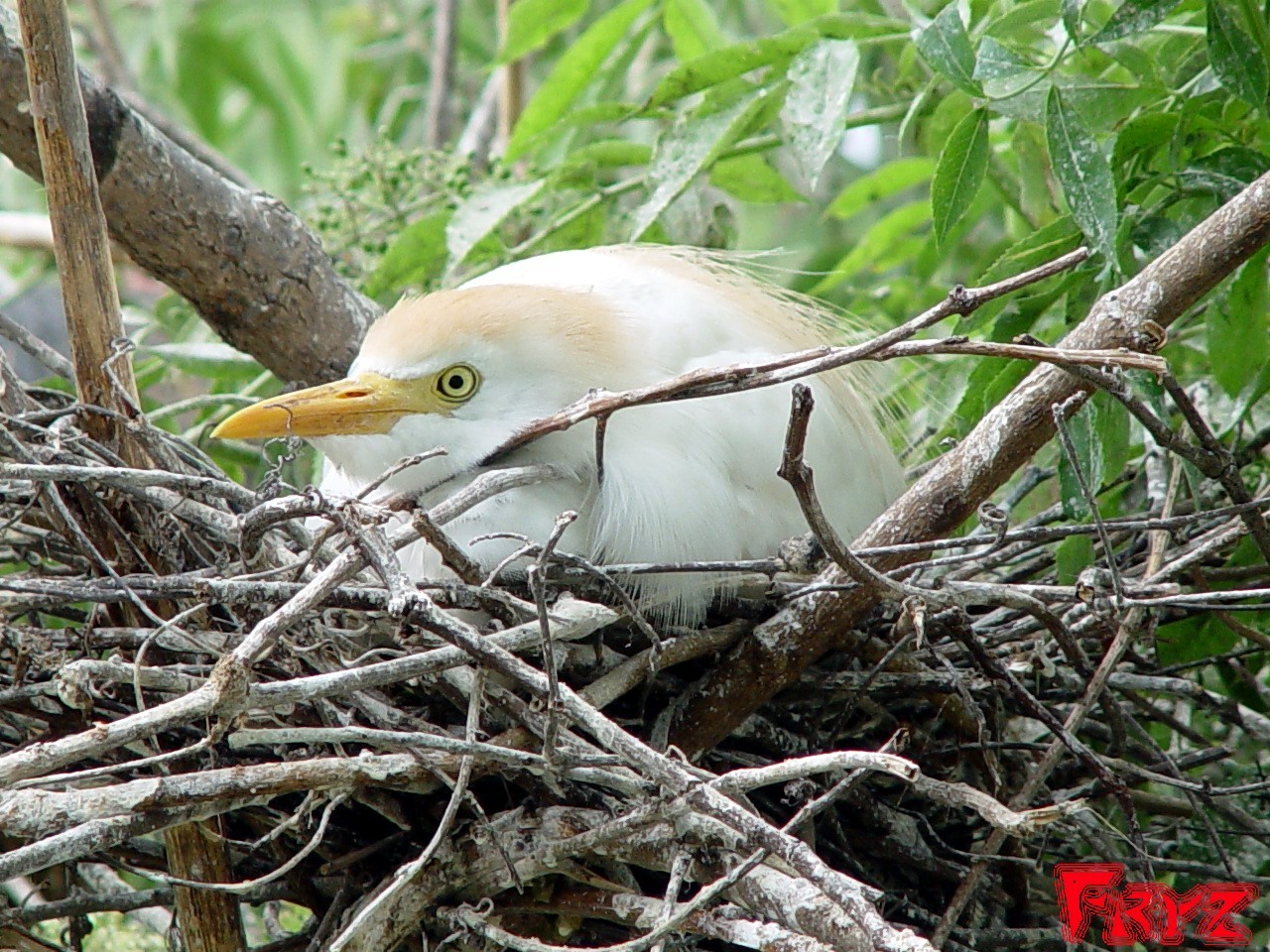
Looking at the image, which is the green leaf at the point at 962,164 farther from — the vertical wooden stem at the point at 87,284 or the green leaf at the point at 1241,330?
the vertical wooden stem at the point at 87,284

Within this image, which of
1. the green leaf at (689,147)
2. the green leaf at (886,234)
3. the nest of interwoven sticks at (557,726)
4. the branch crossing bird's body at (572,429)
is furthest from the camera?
the green leaf at (886,234)

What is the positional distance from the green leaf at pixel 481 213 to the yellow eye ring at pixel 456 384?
37 cm

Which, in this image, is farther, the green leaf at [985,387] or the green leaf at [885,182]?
the green leaf at [885,182]

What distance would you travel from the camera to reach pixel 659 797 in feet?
3.36

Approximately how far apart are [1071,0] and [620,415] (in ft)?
1.91

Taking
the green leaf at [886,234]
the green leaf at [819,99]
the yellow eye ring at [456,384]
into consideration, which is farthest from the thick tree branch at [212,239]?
the green leaf at [886,234]

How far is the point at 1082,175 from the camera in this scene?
4.33 feet

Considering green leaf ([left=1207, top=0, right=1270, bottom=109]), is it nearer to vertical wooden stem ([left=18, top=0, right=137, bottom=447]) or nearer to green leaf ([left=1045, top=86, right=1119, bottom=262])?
green leaf ([left=1045, top=86, right=1119, bottom=262])

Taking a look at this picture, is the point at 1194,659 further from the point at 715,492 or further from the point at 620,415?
the point at 620,415

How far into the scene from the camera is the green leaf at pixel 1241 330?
141cm

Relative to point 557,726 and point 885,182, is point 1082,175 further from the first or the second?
point 885,182

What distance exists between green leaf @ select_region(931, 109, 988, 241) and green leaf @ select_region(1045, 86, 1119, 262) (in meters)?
0.07

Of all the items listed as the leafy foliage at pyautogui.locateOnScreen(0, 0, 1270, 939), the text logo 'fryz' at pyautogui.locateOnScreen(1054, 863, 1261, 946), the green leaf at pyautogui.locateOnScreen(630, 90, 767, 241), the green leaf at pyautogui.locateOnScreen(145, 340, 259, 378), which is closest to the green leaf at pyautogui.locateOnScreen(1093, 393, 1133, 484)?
the leafy foliage at pyautogui.locateOnScreen(0, 0, 1270, 939)

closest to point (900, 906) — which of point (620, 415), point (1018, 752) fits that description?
point (1018, 752)
